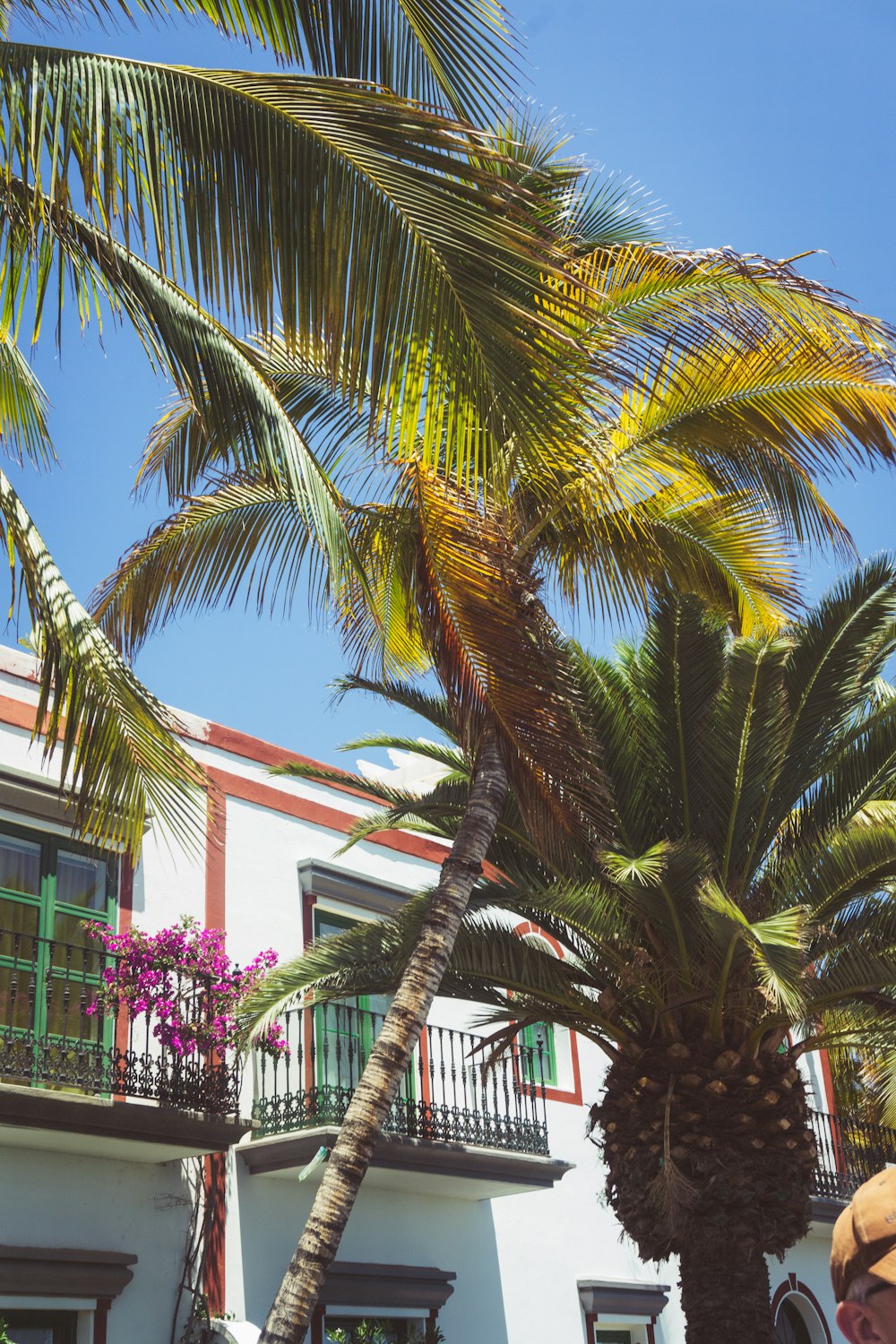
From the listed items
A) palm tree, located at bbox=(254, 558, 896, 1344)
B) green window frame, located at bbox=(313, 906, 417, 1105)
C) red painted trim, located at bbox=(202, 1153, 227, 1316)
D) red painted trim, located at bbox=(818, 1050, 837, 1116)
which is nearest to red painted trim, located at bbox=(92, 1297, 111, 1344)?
red painted trim, located at bbox=(202, 1153, 227, 1316)

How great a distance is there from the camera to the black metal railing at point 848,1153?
60.6ft

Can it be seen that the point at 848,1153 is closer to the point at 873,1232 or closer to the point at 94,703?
the point at 94,703

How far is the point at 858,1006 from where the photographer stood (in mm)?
12062

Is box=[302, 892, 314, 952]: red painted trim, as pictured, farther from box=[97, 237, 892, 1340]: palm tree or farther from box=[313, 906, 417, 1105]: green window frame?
box=[97, 237, 892, 1340]: palm tree

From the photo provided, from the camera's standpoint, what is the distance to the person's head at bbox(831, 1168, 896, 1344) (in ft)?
6.04

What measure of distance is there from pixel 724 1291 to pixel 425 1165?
3.67 m

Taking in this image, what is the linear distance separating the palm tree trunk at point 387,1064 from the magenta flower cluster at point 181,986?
12.4ft

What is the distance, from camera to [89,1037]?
37.1 feet

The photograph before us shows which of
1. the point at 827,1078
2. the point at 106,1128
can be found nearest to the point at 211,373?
the point at 106,1128

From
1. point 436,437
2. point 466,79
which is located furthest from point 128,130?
point 436,437

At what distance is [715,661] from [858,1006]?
12.0 feet

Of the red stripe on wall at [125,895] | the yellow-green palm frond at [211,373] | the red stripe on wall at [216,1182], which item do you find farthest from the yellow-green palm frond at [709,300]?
the red stripe on wall at [125,895]

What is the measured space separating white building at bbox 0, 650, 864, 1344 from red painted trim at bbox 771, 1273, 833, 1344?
1716 mm

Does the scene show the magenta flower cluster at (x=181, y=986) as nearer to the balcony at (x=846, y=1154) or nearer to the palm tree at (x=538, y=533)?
the palm tree at (x=538, y=533)
